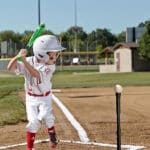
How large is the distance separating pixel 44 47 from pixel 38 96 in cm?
67

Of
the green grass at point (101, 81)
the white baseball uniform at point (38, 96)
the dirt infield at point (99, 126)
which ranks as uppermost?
the white baseball uniform at point (38, 96)

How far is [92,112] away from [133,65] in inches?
1729

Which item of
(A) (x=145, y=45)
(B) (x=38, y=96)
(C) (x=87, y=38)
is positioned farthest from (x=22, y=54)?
(C) (x=87, y=38)

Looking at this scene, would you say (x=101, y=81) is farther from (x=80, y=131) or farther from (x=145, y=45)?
(x=80, y=131)

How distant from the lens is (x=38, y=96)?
691 centimetres

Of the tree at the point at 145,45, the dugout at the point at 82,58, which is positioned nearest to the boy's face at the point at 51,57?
the tree at the point at 145,45

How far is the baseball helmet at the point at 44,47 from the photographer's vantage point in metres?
6.89

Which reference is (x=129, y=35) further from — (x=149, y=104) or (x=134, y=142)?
(x=134, y=142)

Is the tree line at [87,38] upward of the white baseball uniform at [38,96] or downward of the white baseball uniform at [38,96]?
upward

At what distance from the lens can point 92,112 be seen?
43.7 ft

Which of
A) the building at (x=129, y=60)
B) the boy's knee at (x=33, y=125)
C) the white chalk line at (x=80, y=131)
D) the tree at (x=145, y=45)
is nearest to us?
the boy's knee at (x=33, y=125)

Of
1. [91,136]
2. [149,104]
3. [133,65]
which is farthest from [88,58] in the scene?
[91,136]

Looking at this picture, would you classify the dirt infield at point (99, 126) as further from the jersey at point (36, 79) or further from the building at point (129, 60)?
the building at point (129, 60)

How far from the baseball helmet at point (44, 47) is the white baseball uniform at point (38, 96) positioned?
5.2 inches
